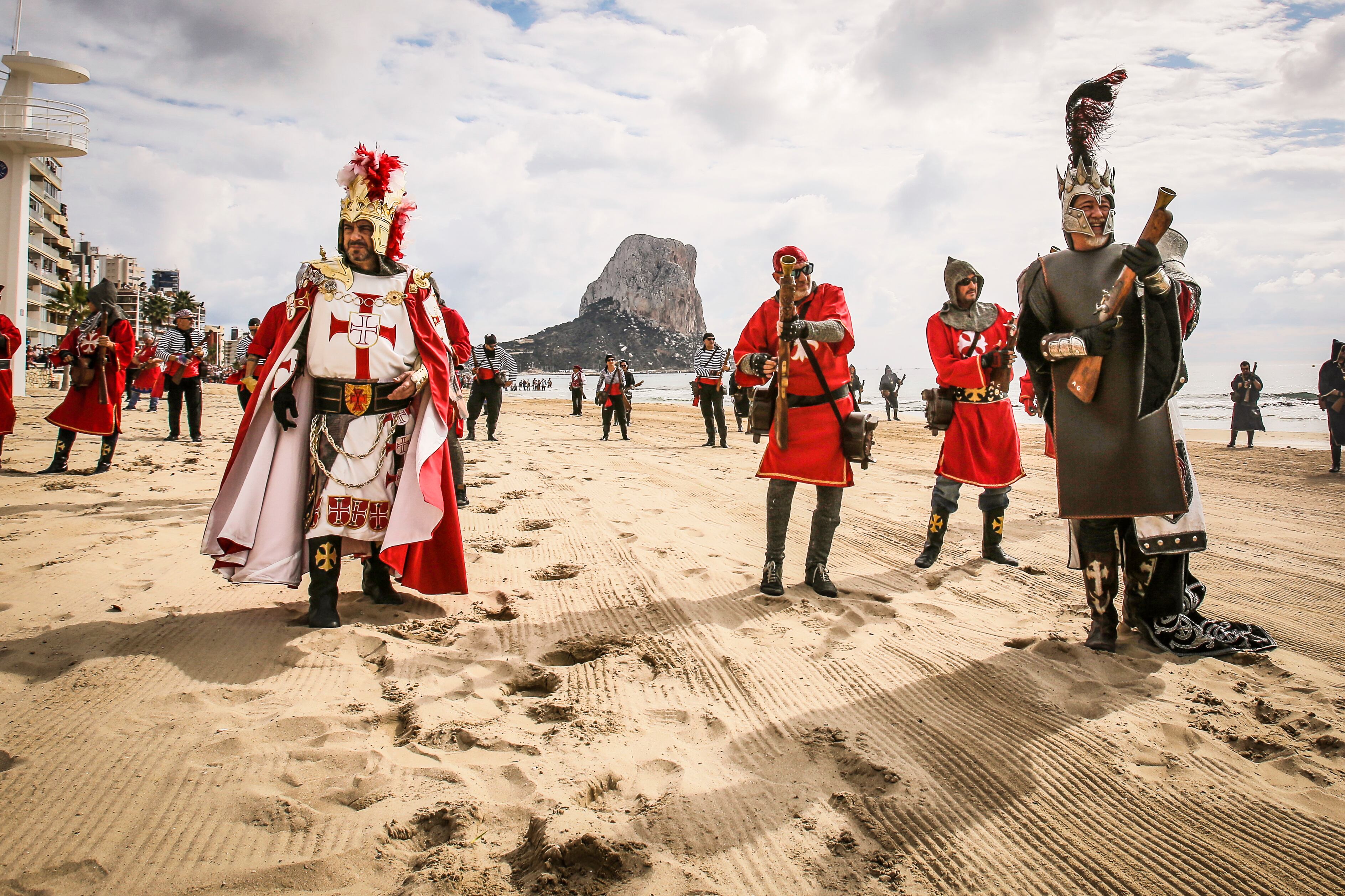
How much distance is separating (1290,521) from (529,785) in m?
8.49

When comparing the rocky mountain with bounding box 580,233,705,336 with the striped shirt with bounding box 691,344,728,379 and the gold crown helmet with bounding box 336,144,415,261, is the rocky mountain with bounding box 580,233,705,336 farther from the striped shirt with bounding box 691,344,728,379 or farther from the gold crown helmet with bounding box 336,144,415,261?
the gold crown helmet with bounding box 336,144,415,261

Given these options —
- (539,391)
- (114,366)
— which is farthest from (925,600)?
(539,391)

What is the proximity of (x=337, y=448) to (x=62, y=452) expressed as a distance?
6.84m

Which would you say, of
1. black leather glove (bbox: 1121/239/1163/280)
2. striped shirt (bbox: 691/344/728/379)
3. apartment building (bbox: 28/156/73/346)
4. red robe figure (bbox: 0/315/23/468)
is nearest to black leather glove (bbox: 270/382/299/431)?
black leather glove (bbox: 1121/239/1163/280)

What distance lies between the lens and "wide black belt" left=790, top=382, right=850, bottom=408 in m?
4.55

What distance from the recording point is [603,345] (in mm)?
128750

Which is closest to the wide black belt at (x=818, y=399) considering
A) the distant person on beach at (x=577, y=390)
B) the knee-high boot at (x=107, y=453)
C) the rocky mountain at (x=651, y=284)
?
the knee-high boot at (x=107, y=453)

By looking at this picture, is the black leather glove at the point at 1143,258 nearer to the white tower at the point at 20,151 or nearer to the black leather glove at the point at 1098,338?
the black leather glove at the point at 1098,338

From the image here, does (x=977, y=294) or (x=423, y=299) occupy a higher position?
(x=977, y=294)

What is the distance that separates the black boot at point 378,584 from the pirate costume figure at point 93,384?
6315 millimetres

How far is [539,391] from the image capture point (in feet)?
207

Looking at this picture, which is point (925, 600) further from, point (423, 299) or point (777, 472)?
point (423, 299)

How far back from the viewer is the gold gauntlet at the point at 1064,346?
10.8 ft

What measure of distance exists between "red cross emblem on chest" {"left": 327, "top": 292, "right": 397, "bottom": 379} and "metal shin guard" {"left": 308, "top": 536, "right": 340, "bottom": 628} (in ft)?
2.97
